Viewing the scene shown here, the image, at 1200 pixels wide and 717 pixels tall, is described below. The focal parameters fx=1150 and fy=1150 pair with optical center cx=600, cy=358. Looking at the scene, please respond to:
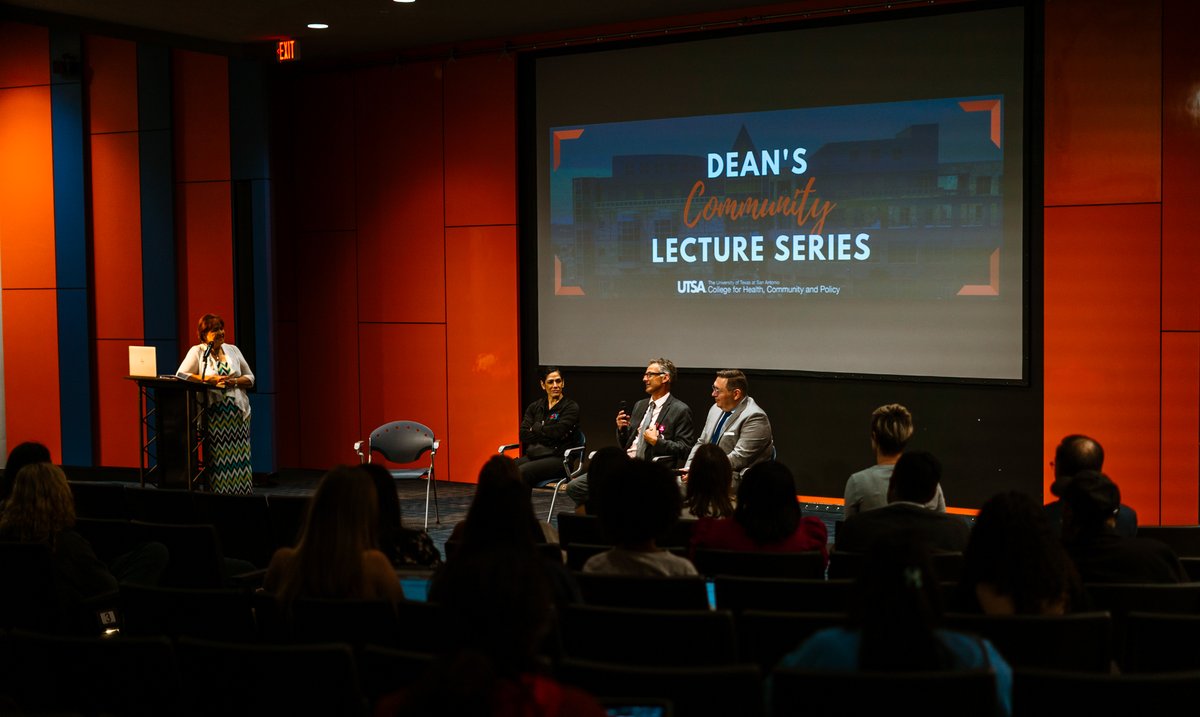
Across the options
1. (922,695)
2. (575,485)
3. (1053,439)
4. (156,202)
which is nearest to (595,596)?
(922,695)

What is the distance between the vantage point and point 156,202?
Result: 10.6 m

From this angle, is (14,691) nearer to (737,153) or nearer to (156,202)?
(737,153)

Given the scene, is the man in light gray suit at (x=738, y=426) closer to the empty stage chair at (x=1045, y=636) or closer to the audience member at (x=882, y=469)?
the audience member at (x=882, y=469)

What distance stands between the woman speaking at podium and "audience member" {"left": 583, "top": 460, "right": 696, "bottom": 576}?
543cm

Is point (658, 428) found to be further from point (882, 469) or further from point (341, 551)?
point (341, 551)

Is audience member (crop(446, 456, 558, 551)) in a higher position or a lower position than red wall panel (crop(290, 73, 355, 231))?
lower

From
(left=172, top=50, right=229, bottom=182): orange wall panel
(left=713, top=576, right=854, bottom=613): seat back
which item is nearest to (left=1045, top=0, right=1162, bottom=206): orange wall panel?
(left=713, top=576, right=854, bottom=613): seat back

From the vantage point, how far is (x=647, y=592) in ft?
11.0

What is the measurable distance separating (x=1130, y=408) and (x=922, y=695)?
20.5 feet

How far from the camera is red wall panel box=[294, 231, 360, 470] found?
35.3 ft

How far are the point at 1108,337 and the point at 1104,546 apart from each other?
14.7 ft

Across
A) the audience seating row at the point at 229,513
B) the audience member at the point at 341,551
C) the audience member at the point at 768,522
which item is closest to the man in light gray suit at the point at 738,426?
the audience seating row at the point at 229,513

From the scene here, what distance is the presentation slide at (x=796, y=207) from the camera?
8000 millimetres

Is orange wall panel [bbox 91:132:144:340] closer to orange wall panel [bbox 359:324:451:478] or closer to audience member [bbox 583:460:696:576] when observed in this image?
orange wall panel [bbox 359:324:451:478]
